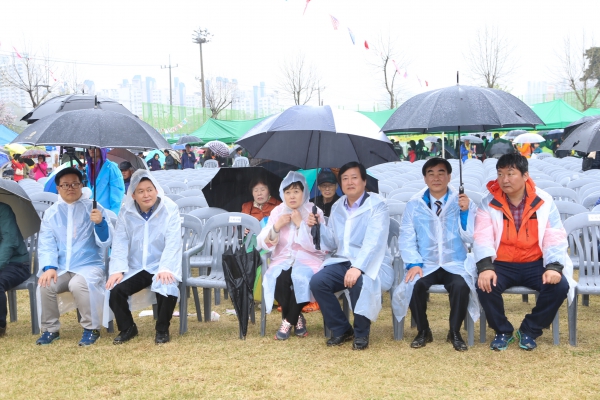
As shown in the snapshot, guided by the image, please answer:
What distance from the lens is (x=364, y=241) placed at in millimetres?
4676

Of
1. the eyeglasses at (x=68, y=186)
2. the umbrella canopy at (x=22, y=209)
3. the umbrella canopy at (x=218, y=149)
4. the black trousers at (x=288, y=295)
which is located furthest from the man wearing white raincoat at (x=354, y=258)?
the umbrella canopy at (x=218, y=149)

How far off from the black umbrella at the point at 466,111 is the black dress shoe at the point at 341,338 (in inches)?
62.8

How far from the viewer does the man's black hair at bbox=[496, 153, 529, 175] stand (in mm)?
4367

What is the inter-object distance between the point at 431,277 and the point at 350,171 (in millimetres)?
1031

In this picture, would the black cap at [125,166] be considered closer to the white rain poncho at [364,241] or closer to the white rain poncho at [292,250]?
the white rain poncho at [292,250]

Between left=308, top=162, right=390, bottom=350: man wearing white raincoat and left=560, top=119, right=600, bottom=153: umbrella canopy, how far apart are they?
1.66 metres

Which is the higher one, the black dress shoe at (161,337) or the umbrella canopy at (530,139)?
the umbrella canopy at (530,139)

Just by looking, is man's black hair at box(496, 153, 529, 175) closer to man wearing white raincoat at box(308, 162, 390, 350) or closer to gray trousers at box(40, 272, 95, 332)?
man wearing white raincoat at box(308, 162, 390, 350)

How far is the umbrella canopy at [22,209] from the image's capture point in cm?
501

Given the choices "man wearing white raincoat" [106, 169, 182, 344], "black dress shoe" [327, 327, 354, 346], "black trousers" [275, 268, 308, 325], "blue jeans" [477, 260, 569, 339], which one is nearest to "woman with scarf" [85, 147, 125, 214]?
"man wearing white raincoat" [106, 169, 182, 344]

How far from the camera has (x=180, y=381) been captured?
3.85 m

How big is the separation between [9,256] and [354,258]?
2.88m

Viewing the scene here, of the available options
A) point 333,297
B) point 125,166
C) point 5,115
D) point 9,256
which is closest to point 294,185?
point 333,297

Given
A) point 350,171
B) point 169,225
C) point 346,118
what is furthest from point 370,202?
point 169,225
